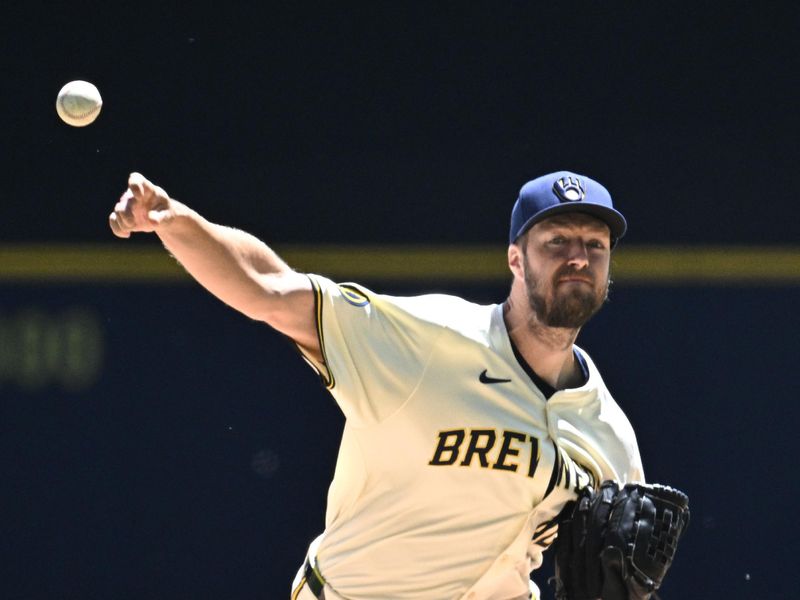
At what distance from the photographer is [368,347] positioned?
3.33 metres

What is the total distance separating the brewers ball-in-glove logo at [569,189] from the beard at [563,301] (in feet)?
0.57

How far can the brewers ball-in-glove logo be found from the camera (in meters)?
3.56

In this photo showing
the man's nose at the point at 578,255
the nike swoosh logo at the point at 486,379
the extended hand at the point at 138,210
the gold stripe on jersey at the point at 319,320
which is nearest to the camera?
the extended hand at the point at 138,210

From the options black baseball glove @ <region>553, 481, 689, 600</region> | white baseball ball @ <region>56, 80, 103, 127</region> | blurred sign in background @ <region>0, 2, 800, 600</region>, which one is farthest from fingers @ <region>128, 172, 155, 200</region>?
blurred sign in background @ <region>0, 2, 800, 600</region>

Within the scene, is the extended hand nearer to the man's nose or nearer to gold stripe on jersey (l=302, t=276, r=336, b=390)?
gold stripe on jersey (l=302, t=276, r=336, b=390)

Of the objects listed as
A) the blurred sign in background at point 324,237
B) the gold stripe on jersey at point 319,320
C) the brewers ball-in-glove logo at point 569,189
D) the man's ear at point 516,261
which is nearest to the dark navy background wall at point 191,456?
the blurred sign in background at point 324,237

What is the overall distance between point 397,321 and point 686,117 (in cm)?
259

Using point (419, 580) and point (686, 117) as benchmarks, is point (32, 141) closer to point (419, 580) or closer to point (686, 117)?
point (686, 117)

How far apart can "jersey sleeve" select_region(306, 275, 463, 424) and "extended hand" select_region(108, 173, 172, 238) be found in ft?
1.56

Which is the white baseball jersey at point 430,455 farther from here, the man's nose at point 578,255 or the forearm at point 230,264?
the man's nose at point 578,255

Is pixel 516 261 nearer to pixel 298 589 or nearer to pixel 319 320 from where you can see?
pixel 319 320

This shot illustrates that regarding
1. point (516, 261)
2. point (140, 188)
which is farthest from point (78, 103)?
point (516, 261)

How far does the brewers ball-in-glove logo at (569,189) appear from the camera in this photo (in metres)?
3.56

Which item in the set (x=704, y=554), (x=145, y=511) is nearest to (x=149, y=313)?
(x=145, y=511)
